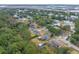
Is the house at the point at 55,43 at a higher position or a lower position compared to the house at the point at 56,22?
lower

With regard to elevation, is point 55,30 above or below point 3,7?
below

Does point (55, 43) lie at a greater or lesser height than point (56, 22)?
lesser

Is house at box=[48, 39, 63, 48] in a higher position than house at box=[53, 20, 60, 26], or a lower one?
lower

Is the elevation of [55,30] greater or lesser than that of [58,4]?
lesser
